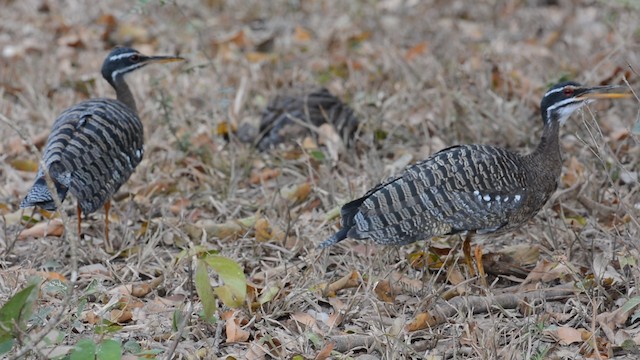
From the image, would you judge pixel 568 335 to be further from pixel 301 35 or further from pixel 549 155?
pixel 301 35

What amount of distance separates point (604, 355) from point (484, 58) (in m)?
3.61

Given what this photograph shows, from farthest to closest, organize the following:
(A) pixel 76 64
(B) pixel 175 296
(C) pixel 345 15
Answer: (C) pixel 345 15, (A) pixel 76 64, (B) pixel 175 296

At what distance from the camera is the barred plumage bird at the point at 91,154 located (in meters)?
5.36

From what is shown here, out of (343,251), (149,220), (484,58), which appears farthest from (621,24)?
(149,220)

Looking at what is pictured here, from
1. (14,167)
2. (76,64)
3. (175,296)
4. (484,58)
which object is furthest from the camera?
(76,64)

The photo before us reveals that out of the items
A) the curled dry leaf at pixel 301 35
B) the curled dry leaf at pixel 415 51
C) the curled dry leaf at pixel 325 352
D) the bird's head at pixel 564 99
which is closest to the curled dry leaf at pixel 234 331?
the curled dry leaf at pixel 325 352

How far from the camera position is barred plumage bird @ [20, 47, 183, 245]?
17.6ft

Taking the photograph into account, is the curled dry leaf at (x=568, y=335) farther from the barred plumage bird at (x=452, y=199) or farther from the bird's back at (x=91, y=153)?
the bird's back at (x=91, y=153)

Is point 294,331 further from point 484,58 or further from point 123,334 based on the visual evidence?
point 484,58

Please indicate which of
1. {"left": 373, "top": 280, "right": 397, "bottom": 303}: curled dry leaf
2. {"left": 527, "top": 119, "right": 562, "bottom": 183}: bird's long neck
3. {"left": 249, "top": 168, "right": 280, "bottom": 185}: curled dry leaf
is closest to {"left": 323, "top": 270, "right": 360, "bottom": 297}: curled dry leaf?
{"left": 373, "top": 280, "right": 397, "bottom": 303}: curled dry leaf

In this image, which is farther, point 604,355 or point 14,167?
point 14,167

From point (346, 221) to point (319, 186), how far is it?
54.1 inches

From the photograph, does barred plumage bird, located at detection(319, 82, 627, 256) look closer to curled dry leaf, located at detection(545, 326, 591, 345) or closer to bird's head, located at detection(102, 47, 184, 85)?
curled dry leaf, located at detection(545, 326, 591, 345)

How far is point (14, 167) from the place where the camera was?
692 centimetres
